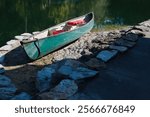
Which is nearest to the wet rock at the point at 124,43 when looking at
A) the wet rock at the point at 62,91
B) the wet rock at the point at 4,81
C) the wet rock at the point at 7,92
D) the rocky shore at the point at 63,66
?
the rocky shore at the point at 63,66

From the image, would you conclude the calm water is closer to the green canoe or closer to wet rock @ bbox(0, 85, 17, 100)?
the green canoe

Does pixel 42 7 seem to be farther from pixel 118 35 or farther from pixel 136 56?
pixel 136 56

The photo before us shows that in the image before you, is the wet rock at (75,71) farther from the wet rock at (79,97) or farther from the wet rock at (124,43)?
the wet rock at (124,43)

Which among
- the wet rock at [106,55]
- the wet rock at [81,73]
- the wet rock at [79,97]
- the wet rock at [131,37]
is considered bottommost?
the wet rock at [131,37]

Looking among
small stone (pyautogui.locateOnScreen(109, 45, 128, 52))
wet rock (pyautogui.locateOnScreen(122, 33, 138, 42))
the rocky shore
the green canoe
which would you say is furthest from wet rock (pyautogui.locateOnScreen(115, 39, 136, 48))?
the green canoe

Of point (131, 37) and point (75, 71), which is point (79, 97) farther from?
point (131, 37)

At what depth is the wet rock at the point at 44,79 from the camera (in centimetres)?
1207

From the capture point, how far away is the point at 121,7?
1112 inches

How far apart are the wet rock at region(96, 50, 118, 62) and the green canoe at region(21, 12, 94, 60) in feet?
8.46

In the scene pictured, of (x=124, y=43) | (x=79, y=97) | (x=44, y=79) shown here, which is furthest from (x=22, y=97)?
(x=124, y=43)

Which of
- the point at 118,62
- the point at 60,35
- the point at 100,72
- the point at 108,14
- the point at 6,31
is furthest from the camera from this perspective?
the point at 108,14

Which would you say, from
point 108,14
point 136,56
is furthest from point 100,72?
point 108,14

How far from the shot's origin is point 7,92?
38.7ft

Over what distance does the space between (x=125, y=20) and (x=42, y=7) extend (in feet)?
22.8
